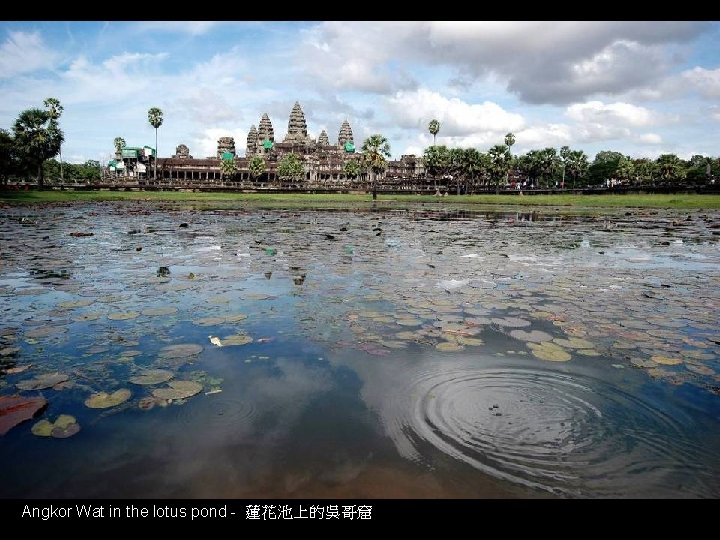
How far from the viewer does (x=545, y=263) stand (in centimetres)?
998

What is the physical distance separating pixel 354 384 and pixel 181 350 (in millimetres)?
1859

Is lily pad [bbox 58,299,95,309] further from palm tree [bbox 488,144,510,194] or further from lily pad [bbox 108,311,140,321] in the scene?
palm tree [bbox 488,144,510,194]

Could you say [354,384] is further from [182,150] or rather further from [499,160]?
[182,150]

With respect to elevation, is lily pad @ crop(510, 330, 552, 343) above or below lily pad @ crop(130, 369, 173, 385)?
above

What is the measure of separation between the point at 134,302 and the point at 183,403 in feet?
10.7

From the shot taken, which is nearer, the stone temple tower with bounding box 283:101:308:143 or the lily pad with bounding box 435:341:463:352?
the lily pad with bounding box 435:341:463:352

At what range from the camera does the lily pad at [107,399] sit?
131 inches

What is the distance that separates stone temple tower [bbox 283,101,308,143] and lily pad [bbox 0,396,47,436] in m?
132

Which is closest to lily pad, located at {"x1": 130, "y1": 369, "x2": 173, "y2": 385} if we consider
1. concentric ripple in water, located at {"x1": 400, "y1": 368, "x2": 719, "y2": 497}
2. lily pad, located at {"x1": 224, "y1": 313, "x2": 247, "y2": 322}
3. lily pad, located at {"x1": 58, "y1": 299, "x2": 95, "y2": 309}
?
lily pad, located at {"x1": 224, "y1": 313, "x2": 247, "y2": 322}

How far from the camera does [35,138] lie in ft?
176

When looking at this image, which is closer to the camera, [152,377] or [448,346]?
[152,377]

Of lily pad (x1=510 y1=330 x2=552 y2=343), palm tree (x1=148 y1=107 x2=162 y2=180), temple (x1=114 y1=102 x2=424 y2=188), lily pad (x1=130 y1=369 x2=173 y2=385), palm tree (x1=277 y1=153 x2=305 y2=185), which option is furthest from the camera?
temple (x1=114 y1=102 x2=424 y2=188)

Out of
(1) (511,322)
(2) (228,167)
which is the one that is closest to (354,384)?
(1) (511,322)

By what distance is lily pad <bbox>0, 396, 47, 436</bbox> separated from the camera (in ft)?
9.90
